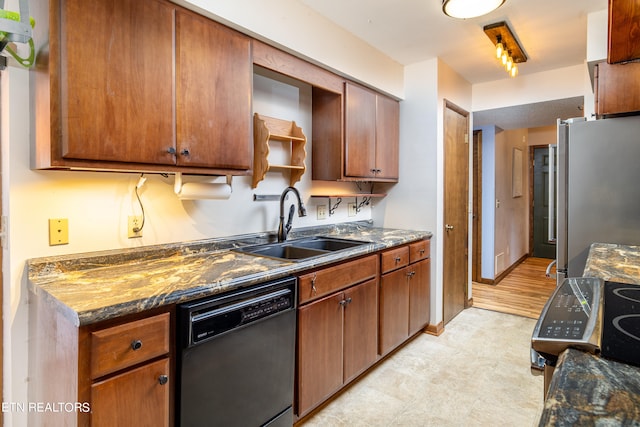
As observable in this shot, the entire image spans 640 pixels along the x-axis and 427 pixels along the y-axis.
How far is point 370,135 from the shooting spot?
9.63ft

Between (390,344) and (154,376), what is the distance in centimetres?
179

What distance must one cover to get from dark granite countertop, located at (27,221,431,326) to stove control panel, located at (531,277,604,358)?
1074 mm

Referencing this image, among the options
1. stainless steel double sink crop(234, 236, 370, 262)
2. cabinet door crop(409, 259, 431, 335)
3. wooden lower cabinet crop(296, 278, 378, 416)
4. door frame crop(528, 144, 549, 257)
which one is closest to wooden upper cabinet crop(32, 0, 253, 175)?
stainless steel double sink crop(234, 236, 370, 262)

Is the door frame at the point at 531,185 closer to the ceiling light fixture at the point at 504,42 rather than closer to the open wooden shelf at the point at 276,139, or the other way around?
the ceiling light fixture at the point at 504,42

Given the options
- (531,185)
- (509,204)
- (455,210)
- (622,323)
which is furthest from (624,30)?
(531,185)

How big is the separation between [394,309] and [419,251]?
0.57 metres

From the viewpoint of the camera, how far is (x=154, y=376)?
125 cm

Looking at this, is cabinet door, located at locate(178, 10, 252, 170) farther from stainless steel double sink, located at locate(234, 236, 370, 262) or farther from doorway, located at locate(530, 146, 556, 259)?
doorway, located at locate(530, 146, 556, 259)

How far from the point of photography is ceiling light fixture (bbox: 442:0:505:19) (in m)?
1.99

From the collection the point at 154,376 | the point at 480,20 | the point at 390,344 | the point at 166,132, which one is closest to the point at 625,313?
the point at 154,376

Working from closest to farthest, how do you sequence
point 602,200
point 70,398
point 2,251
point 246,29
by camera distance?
point 70,398 → point 2,251 → point 246,29 → point 602,200

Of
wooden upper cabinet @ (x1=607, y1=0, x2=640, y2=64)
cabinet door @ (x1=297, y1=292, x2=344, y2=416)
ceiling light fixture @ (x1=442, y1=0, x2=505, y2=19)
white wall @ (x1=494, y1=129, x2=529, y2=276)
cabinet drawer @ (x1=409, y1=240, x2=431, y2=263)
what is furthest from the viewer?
white wall @ (x1=494, y1=129, x2=529, y2=276)

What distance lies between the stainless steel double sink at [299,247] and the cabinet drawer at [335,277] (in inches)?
5.5

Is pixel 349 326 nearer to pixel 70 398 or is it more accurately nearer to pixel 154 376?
pixel 154 376
